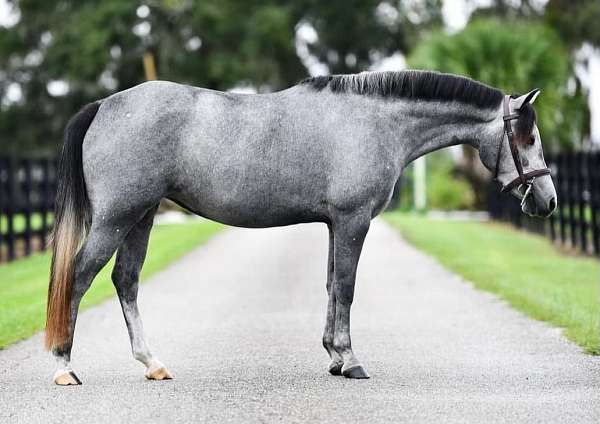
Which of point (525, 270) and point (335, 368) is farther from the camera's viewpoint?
point (525, 270)

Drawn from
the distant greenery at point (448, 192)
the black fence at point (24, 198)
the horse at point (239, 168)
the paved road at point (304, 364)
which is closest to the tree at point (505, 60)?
the distant greenery at point (448, 192)

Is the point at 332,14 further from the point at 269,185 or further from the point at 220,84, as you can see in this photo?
the point at 269,185

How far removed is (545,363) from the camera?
24.3 feet

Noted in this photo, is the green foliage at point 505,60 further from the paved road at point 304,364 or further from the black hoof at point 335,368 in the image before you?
the black hoof at point 335,368

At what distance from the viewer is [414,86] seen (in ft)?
24.4

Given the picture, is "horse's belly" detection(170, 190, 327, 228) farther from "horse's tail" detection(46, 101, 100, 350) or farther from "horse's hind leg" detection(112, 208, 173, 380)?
"horse's tail" detection(46, 101, 100, 350)

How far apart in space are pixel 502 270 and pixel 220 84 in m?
28.4

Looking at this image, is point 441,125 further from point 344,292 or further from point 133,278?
point 133,278

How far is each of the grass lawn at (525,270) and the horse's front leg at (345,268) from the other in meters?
1.95

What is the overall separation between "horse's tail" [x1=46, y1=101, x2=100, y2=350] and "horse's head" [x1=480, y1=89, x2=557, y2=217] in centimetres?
269

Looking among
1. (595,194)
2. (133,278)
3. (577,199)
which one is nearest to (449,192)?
(577,199)

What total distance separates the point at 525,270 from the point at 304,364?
28.1 ft

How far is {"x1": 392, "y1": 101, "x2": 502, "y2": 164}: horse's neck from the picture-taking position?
7.42 metres

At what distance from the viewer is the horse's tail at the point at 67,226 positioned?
681 centimetres
